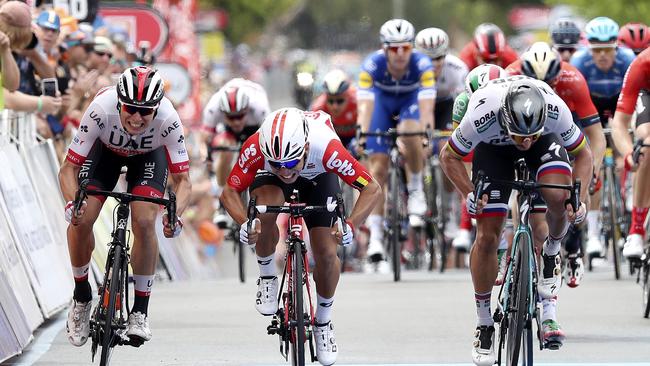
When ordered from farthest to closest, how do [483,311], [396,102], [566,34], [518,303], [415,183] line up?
1. [415,183]
2. [396,102]
3. [566,34]
4. [483,311]
5. [518,303]

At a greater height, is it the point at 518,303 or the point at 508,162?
the point at 508,162

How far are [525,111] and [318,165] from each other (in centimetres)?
135

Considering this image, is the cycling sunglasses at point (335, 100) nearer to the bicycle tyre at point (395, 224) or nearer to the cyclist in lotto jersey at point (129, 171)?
the bicycle tyre at point (395, 224)

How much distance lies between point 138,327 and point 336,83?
28.9 ft

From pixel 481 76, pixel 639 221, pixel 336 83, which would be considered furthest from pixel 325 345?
pixel 336 83

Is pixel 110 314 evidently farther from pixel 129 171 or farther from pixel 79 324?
pixel 129 171

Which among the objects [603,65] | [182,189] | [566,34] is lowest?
[182,189]

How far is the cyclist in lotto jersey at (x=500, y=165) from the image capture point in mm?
10508

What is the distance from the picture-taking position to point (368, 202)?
34.9 ft

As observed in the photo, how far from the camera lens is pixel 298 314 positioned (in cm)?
1001

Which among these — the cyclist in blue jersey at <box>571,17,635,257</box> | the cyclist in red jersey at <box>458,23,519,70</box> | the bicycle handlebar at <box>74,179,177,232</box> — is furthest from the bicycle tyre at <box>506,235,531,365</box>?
the cyclist in red jersey at <box>458,23,519,70</box>

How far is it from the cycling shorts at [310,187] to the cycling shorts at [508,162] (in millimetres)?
894

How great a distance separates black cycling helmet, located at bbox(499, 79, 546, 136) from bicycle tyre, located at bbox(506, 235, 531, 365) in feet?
2.06

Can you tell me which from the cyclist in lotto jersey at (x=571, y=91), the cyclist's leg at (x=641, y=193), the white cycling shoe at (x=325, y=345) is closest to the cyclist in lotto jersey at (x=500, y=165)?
the white cycling shoe at (x=325, y=345)
